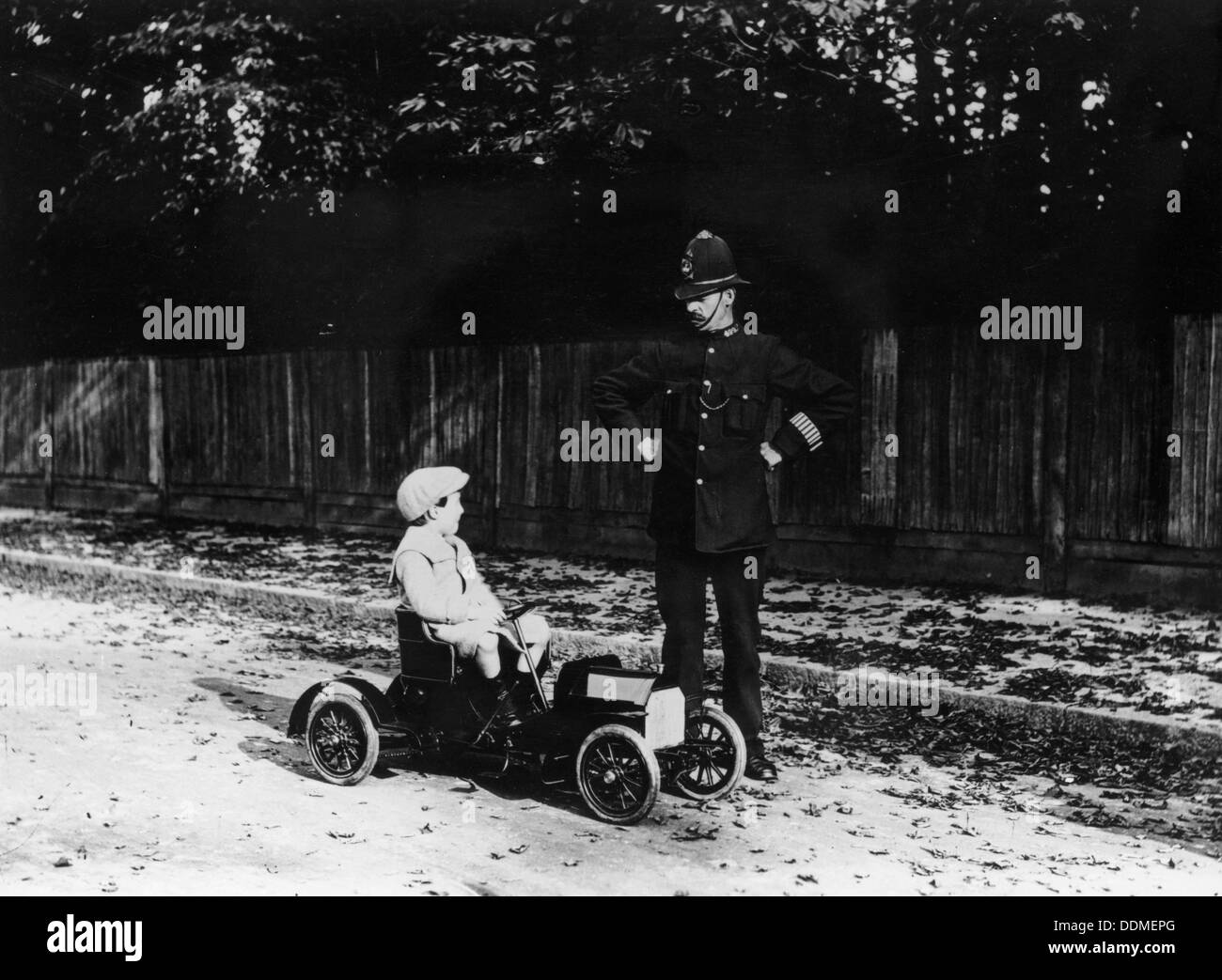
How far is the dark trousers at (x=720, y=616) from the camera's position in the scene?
5.58 m

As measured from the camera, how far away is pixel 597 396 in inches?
220

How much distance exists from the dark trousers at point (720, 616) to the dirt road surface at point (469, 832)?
477 millimetres

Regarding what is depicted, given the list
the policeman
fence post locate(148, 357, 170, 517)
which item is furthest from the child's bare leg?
fence post locate(148, 357, 170, 517)

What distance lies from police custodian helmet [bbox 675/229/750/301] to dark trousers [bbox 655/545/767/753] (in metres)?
1.08

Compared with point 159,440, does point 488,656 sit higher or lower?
lower

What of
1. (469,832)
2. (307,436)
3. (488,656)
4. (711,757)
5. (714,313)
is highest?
(714,313)

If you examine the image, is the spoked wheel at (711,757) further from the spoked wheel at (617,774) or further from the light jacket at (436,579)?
the light jacket at (436,579)

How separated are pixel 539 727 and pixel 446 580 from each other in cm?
68

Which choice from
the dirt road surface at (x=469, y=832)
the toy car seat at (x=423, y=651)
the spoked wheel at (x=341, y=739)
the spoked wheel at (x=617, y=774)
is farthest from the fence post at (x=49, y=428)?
the spoked wheel at (x=617, y=774)

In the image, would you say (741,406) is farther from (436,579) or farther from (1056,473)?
(1056,473)

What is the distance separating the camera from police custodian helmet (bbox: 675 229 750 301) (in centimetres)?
527

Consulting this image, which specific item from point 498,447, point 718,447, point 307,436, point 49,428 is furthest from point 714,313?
point 49,428

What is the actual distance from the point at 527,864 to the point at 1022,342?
264 inches

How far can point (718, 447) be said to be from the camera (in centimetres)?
549
